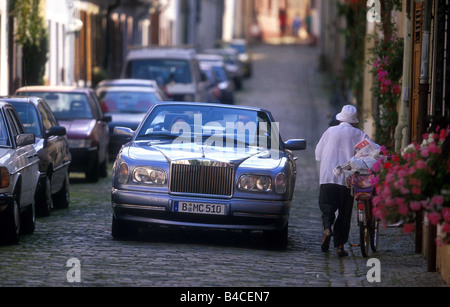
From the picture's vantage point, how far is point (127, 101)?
2484 centimetres

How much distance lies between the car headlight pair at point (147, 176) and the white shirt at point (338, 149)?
5.51 feet

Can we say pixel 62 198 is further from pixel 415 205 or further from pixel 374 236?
pixel 415 205

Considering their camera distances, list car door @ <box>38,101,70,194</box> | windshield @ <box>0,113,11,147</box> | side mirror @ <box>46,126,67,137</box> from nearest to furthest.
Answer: windshield @ <box>0,113,11,147</box>, side mirror @ <box>46,126,67,137</box>, car door @ <box>38,101,70,194</box>

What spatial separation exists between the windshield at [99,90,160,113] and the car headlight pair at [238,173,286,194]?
12.2 m

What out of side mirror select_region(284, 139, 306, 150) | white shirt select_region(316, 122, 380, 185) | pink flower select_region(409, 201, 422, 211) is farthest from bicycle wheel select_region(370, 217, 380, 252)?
pink flower select_region(409, 201, 422, 211)

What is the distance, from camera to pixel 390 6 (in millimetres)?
18953

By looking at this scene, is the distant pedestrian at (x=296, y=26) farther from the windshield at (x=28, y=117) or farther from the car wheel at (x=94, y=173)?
the windshield at (x=28, y=117)

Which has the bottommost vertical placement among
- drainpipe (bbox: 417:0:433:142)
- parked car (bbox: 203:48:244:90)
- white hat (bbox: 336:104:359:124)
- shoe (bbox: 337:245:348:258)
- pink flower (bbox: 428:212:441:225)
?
parked car (bbox: 203:48:244:90)

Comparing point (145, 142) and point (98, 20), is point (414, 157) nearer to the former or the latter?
point (145, 142)

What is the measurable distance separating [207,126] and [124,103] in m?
11.2

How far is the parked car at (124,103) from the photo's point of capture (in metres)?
24.2

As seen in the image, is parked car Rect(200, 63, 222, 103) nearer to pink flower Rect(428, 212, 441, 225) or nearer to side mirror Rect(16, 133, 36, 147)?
side mirror Rect(16, 133, 36, 147)

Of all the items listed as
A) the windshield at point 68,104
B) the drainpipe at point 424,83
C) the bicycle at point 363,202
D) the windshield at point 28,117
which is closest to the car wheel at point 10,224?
the windshield at point 28,117

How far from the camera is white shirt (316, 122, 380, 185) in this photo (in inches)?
496
